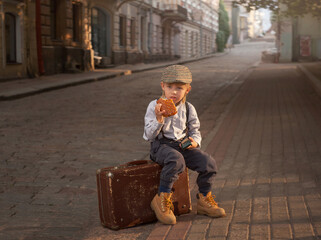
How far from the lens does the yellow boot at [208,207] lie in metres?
3.80

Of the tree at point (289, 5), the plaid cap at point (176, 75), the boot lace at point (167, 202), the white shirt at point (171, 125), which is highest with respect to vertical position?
the tree at point (289, 5)

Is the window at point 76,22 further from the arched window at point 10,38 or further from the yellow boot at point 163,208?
the yellow boot at point 163,208

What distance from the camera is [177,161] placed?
11.9 feet

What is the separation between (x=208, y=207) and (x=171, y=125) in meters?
0.69

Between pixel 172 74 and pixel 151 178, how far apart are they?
79 cm

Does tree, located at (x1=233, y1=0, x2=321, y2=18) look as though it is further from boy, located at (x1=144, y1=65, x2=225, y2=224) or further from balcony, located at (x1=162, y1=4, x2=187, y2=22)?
balcony, located at (x1=162, y1=4, x2=187, y2=22)

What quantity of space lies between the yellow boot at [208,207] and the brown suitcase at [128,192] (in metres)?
0.21

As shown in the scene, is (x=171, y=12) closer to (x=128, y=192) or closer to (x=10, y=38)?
(x=10, y=38)

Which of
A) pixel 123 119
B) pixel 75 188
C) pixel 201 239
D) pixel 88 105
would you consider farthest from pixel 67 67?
pixel 201 239

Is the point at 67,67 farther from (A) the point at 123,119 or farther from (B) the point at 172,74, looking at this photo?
(B) the point at 172,74

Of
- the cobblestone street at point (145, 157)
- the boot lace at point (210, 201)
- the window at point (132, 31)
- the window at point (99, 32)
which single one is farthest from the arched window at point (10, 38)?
the boot lace at point (210, 201)

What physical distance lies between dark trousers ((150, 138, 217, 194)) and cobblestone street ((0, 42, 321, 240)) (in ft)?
1.05

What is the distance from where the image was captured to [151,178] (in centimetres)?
375

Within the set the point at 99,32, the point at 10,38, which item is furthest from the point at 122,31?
the point at 10,38
